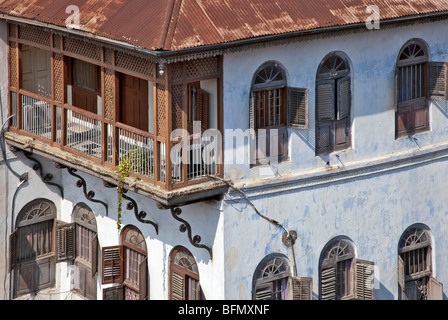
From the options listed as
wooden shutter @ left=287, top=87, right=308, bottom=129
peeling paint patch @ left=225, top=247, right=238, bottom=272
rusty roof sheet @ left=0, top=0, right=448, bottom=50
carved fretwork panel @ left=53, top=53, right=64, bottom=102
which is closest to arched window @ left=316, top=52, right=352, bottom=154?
wooden shutter @ left=287, top=87, right=308, bottom=129

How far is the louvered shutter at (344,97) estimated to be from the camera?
77.9ft

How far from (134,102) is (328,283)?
522 cm

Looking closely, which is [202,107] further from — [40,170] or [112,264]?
[40,170]

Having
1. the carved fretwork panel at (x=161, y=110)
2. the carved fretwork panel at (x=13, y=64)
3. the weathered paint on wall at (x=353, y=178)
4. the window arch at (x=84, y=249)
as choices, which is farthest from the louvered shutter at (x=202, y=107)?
the carved fretwork panel at (x=13, y=64)

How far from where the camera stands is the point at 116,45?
21906mm

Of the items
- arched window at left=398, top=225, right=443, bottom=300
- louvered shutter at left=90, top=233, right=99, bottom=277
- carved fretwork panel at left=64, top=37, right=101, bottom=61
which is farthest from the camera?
louvered shutter at left=90, top=233, right=99, bottom=277

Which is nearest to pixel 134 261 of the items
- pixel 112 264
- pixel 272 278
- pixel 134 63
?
pixel 112 264

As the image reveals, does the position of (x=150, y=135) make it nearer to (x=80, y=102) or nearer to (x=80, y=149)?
(x=80, y=149)

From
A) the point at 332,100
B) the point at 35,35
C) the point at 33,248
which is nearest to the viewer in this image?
the point at 332,100

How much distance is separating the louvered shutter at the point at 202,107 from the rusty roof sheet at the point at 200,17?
1401mm

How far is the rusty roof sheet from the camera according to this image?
2135cm

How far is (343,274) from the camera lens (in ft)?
81.2

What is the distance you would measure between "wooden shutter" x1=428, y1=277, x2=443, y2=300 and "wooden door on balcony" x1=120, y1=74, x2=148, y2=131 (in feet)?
22.5

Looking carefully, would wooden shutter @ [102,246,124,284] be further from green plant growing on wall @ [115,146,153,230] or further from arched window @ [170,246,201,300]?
green plant growing on wall @ [115,146,153,230]
